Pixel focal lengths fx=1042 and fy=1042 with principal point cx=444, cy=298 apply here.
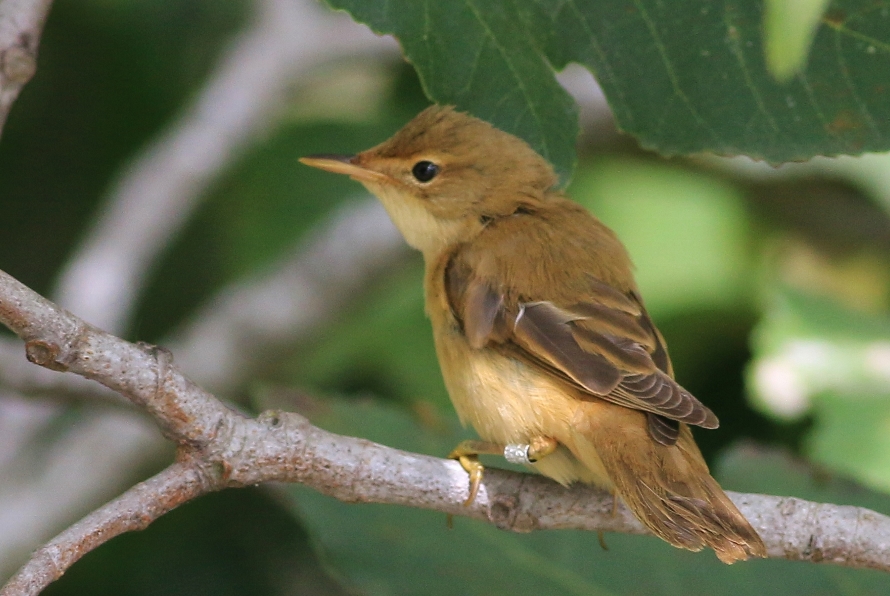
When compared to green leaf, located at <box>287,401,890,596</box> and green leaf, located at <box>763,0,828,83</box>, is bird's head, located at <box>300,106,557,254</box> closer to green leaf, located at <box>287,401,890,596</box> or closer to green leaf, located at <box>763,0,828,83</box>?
green leaf, located at <box>287,401,890,596</box>

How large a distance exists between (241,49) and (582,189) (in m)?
1.70

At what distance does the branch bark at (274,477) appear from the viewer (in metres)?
1.81

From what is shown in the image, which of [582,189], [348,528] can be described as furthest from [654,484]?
[582,189]

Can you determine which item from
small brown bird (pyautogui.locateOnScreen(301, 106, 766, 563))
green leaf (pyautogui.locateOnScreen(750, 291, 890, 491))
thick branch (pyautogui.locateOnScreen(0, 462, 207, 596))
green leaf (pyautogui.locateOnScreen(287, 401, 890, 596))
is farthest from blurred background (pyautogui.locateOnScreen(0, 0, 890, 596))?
thick branch (pyautogui.locateOnScreen(0, 462, 207, 596))

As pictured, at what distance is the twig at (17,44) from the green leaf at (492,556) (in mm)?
1224

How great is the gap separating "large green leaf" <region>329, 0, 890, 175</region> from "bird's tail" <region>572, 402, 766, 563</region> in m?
0.64

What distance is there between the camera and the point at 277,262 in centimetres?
458

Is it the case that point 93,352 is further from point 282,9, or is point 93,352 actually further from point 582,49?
Result: point 282,9

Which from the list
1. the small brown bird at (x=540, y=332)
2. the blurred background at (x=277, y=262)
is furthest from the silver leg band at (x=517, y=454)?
the blurred background at (x=277, y=262)

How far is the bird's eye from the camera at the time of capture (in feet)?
10.8

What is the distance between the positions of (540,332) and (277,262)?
219 cm

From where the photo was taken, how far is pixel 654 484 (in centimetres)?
231

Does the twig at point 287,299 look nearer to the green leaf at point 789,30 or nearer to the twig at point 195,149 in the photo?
the twig at point 195,149

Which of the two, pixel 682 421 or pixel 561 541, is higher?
pixel 682 421
